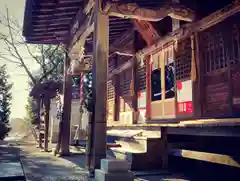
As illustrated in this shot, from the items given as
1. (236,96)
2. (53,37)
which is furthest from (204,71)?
(53,37)

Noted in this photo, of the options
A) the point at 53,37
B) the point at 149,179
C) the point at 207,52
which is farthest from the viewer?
the point at 53,37

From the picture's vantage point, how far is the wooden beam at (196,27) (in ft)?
18.2

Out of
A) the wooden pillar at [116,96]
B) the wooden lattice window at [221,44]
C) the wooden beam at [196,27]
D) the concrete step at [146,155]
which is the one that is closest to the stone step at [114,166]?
the concrete step at [146,155]

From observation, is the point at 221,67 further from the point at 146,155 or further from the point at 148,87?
the point at 148,87

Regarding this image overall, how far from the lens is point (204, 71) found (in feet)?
21.5

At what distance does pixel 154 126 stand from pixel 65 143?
3.51 meters

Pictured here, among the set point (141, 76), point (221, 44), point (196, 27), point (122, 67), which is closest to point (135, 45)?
point (141, 76)

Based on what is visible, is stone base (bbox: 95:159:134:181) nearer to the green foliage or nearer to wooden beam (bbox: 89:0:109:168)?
wooden beam (bbox: 89:0:109:168)

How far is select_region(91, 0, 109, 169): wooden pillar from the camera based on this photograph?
489 centimetres

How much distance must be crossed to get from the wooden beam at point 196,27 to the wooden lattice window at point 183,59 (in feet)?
0.82

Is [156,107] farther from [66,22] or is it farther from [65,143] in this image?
[66,22]

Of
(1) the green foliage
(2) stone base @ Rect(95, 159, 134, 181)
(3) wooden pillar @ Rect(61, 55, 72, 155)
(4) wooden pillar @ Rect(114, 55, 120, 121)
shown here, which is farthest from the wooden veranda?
(1) the green foliage

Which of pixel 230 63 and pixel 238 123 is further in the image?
pixel 230 63

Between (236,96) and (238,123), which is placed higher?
(236,96)
